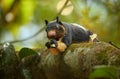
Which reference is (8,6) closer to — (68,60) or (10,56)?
(10,56)

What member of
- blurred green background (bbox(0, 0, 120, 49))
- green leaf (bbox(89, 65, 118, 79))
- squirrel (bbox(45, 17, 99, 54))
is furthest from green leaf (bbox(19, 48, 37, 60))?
green leaf (bbox(89, 65, 118, 79))

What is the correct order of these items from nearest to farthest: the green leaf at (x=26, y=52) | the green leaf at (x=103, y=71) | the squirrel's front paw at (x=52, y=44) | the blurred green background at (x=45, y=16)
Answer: the green leaf at (x=103, y=71)
the squirrel's front paw at (x=52, y=44)
the green leaf at (x=26, y=52)
the blurred green background at (x=45, y=16)

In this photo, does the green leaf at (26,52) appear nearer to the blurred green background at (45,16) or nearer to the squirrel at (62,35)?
the squirrel at (62,35)

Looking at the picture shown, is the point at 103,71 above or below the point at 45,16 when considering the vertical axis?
below

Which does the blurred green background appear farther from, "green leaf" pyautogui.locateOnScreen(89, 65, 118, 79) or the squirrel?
"green leaf" pyautogui.locateOnScreen(89, 65, 118, 79)

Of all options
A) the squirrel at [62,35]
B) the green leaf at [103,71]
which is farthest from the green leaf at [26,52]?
the green leaf at [103,71]

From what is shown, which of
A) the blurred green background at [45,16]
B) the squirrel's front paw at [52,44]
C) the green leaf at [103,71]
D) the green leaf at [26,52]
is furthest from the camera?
the blurred green background at [45,16]

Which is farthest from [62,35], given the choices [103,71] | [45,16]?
[45,16]

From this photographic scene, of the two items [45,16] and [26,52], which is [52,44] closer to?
[26,52]

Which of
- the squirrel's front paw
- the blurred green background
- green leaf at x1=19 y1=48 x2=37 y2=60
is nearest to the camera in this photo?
the squirrel's front paw
